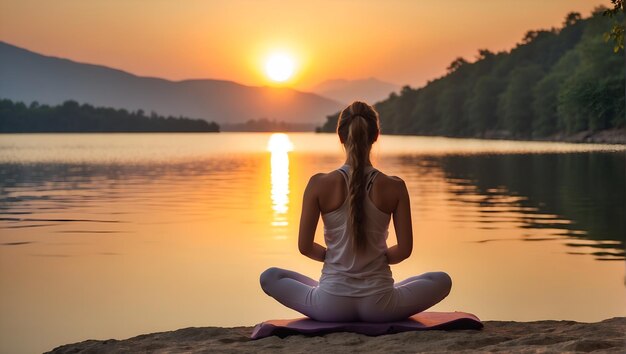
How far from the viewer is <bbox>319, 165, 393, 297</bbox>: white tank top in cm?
620

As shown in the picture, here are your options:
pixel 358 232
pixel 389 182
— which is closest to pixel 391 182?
pixel 389 182

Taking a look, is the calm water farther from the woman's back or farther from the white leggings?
the woman's back

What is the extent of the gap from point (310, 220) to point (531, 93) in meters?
105

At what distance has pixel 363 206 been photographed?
20.2 ft

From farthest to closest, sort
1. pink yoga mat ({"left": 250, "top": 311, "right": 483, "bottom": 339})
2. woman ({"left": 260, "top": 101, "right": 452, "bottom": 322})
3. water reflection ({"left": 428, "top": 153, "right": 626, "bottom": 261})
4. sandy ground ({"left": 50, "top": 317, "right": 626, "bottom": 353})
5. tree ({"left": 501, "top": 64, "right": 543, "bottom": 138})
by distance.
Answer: tree ({"left": 501, "top": 64, "right": 543, "bottom": 138}) < water reflection ({"left": 428, "top": 153, "right": 626, "bottom": 261}) < pink yoga mat ({"left": 250, "top": 311, "right": 483, "bottom": 339}) < woman ({"left": 260, "top": 101, "right": 452, "bottom": 322}) < sandy ground ({"left": 50, "top": 317, "right": 626, "bottom": 353})

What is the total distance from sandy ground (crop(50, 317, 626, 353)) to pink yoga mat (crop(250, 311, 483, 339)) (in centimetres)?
8

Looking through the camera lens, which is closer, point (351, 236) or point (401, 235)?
point (351, 236)

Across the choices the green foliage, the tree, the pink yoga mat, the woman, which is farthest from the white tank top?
the tree

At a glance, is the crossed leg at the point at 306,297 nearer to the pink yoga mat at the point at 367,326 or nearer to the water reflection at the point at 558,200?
the pink yoga mat at the point at 367,326

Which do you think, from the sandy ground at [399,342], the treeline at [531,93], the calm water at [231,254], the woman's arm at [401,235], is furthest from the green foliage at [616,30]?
the treeline at [531,93]

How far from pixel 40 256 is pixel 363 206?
7282 mm

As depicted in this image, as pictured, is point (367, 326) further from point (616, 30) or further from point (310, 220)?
point (616, 30)

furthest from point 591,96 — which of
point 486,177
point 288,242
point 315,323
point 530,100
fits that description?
point 315,323

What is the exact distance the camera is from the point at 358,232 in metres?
6.14
